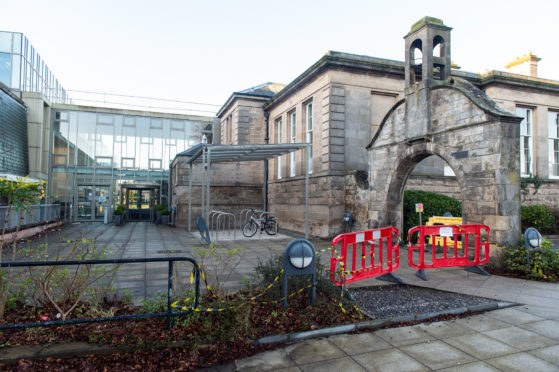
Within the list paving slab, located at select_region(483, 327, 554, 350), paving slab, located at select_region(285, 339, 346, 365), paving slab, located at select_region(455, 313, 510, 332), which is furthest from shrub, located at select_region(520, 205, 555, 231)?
paving slab, located at select_region(285, 339, 346, 365)

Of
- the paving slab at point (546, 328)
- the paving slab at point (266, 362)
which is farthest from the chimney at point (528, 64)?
the paving slab at point (266, 362)

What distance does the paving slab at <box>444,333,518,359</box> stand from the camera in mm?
3717

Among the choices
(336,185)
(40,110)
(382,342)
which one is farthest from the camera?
(40,110)

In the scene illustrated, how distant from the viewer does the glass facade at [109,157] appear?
77.9ft

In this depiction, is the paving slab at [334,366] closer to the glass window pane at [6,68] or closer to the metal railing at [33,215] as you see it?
the metal railing at [33,215]

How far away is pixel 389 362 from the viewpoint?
354 centimetres

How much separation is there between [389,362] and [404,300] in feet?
7.10

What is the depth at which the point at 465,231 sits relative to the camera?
7.32 meters

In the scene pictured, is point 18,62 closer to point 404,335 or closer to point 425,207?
point 425,207

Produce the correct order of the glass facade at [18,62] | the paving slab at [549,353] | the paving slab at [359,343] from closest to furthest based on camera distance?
the paving slab at [549,353]
the paving slab at [359,343]
the glass facade at [18,62]

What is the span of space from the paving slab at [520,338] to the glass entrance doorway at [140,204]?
2407 cm

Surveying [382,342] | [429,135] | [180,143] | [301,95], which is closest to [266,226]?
[301,95]

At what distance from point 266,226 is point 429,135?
25.7ft

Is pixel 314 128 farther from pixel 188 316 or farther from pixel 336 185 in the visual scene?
pixel 188 316
